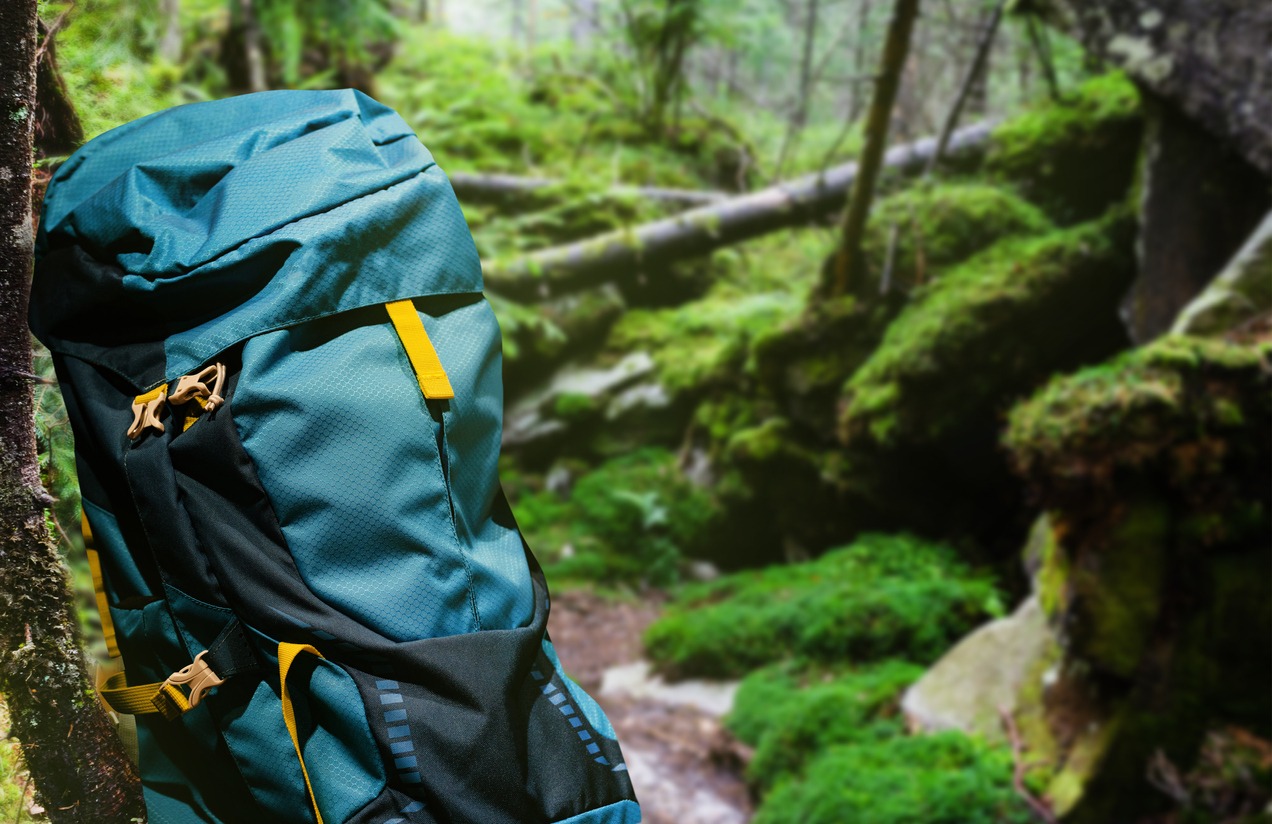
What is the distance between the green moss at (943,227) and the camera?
6.00 metres

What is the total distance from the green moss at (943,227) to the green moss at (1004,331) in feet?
1.19

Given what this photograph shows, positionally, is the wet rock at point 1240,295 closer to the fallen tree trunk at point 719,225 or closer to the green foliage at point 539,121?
the fallen tree trunk at point 719,225

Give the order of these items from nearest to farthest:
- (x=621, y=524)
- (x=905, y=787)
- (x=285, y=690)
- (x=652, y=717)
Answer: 1. (x=285, y=690)
2. (x=905, y=787)
3. (x=652, y=717)
4. (x=621, y=524)

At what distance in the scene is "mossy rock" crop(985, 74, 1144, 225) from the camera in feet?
18.7

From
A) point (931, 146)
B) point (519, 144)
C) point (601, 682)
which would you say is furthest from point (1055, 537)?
point (519, 144)

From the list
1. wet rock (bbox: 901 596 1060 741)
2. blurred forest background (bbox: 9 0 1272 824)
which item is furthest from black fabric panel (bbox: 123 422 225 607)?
wet rock (bbox: 901 596 1060 741)

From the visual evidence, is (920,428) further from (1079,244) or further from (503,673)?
(503,673)

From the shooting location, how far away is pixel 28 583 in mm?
1049

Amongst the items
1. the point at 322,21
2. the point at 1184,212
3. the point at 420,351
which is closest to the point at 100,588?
the point at 420,351

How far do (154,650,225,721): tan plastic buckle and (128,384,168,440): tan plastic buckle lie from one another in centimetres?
30

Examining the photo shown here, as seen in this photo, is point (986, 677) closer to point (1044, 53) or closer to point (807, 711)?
point (807, 711)

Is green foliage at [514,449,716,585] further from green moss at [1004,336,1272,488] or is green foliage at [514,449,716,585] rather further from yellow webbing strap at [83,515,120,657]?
yellow webbing strap at [83,515,120,657]

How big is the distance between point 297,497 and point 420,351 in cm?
25

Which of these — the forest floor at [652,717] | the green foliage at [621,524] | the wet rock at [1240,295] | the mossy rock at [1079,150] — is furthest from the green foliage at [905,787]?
the mossy rock at [1079,150]
